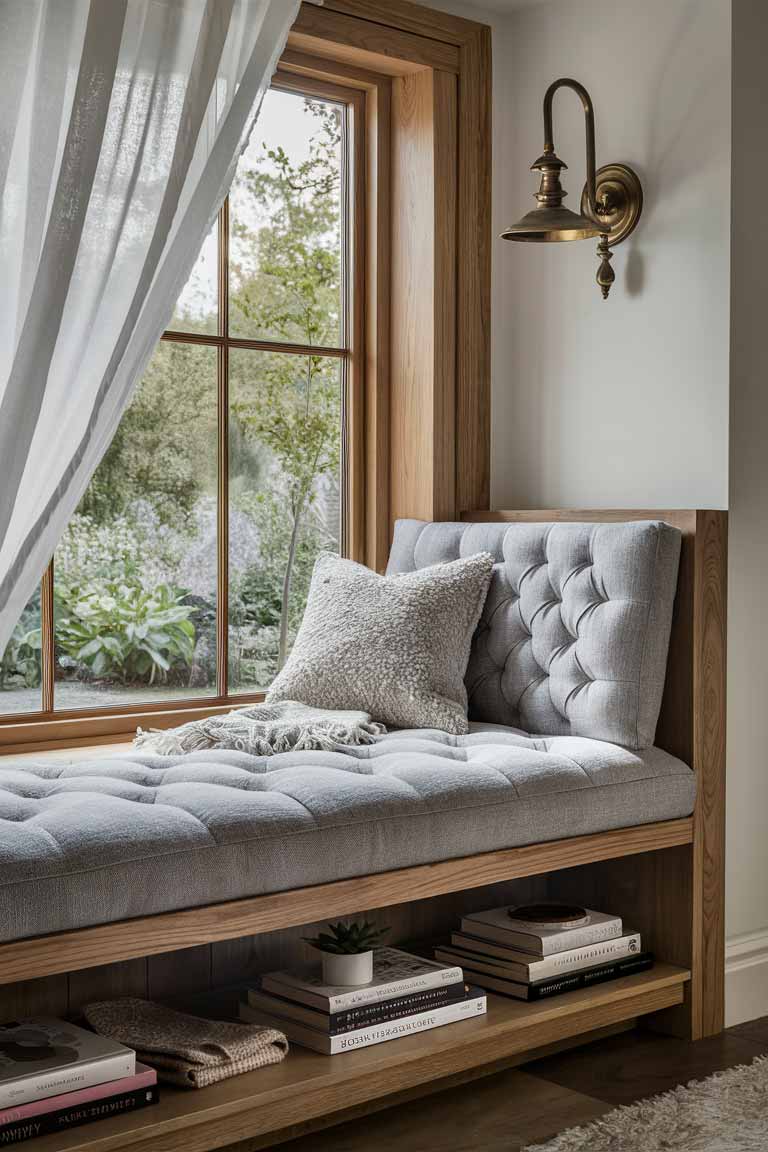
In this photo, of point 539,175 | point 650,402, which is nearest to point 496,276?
point 539,175

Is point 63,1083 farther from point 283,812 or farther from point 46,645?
point 46,645

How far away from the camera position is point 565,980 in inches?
99.7

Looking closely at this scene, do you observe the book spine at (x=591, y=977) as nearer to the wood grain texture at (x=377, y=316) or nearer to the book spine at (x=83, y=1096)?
the book spine at (x=83, y=1096)

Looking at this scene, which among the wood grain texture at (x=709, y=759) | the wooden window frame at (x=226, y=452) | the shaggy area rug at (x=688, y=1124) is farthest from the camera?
the wooden window frame at (x=226, y=452)

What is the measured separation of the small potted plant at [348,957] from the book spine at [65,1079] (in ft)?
1.44

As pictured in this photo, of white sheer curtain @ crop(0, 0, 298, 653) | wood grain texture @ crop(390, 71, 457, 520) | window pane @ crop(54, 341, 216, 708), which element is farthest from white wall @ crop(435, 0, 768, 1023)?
white sheer curtain @ crop(0, 0, 298, 653)

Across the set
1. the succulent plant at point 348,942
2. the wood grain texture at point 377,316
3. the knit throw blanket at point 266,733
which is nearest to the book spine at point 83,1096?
the succulent plant at point 348,942

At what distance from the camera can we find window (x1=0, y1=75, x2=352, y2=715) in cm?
285

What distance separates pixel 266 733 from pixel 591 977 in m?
0.82

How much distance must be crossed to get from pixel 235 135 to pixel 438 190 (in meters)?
1.54

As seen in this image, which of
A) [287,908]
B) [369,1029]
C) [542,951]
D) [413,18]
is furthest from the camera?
[413,18]

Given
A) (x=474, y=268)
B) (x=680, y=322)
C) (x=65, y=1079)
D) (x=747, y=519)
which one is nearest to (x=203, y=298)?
(x=474, y=268)

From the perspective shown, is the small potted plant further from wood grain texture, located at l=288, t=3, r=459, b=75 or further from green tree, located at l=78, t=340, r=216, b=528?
wood grain texture, located at l=288, t=3, r=459, b=75

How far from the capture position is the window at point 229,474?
2850 millimetres
